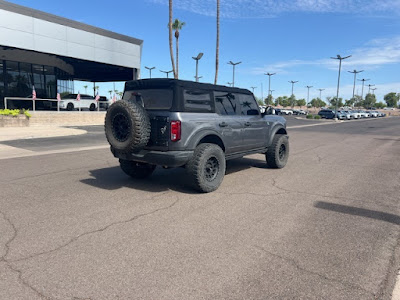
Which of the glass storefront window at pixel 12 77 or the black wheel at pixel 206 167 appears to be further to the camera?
the glass storefront window at pixel 12 77

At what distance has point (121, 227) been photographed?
3936mm

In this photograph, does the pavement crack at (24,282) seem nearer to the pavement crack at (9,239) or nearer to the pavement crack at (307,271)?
the pavement crack at (9,239)

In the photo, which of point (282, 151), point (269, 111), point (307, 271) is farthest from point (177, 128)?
point (282, 151)

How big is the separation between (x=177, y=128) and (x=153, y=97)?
92 cm

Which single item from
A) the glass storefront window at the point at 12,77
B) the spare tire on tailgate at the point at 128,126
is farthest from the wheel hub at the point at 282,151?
the glass storefront window at the point at 12,77

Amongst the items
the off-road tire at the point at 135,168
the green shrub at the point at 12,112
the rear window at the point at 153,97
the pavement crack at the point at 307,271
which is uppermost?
the rear window at the point at 153,97

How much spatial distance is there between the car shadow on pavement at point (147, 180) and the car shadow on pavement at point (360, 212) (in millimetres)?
2249

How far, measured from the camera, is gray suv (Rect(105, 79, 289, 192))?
5.07 metres

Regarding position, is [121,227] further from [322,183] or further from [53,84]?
[53,84]

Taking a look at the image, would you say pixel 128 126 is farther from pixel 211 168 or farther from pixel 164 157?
pixel 211 168

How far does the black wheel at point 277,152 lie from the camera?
25.3ft

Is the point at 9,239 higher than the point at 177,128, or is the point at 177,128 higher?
the point at 177,128

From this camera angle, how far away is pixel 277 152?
7727 mm

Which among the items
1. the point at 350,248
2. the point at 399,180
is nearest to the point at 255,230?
the point at 350,248
